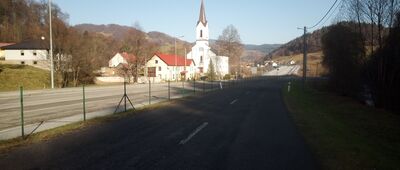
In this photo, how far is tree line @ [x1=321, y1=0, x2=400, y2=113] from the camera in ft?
72.7

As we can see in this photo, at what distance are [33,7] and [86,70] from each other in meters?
42.1

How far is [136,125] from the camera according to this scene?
12672 millimetres

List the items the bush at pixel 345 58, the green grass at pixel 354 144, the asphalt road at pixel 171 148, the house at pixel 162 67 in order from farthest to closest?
the house at pixel 162 67 → the bush at pixel 345 58 → the green grass at pixel 354 144 → the asphalt road at pixel 171 148

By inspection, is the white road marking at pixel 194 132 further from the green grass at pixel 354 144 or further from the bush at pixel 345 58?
the bush at pixel 345 58

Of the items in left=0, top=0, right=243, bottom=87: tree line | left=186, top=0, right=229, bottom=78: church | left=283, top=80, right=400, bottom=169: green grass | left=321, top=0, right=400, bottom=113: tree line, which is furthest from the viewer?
left=186, top=0, right=229, bottom=78: church

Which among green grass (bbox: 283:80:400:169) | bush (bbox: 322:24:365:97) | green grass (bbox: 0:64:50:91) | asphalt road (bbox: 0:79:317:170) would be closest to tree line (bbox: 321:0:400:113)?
bush (bbox: 322:24:365:97)

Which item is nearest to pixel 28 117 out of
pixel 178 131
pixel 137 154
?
pixel 178 131

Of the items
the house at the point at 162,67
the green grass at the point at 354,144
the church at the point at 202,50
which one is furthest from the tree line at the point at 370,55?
the church at the point at 202,50

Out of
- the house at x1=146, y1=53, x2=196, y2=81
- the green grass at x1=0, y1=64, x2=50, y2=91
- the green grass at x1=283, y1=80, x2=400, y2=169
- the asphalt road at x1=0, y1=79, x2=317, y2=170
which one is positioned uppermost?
the house at x1=146, y1=53, x2=196, y2=81

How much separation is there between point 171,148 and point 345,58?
83.0 feet

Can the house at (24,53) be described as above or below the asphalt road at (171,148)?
above

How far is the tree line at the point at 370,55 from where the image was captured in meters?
22.2

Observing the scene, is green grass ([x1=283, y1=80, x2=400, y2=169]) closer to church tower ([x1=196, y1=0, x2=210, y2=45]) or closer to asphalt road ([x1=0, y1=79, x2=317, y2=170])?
asphalt road ([x1=0, y1=79, x2=317, y2=170])

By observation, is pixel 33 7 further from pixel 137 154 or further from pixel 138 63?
pixel 137 154
